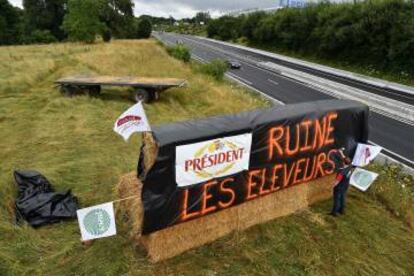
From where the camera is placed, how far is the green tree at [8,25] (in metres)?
62.5

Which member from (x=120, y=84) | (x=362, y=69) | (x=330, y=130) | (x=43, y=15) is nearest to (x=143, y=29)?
(x=43, y=15)

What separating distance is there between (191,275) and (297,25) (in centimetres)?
6007

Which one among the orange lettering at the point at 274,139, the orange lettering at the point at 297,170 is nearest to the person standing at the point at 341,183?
the orange lettering at the point at 297,170

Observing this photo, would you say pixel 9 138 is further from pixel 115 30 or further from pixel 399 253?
pixel 115 30

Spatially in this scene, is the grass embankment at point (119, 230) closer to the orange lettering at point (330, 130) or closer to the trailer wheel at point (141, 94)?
the orange lettering at point (330, 130)

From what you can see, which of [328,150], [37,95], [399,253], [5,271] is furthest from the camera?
[37,95]

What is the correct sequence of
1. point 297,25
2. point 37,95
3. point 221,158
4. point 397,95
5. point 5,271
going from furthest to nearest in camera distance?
point 297,25 → point 397,95 → point 37,95 → point 221,158 → point 5,271

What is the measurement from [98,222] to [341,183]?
5554 mm

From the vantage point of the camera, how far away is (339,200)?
30.5 ft

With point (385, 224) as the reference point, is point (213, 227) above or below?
above

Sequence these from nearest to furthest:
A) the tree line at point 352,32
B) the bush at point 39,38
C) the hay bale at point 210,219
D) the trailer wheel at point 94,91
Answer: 1. the hay bale at point 210,219
2. the trailer wheel at point 94,91
3. the tree line at point 352,32
4. the bush at point 39,38

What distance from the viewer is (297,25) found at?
61625mm

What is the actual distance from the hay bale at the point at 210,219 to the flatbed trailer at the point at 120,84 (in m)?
11.1

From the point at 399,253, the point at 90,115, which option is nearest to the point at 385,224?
the point at 399,253
